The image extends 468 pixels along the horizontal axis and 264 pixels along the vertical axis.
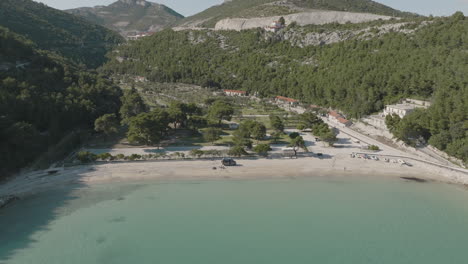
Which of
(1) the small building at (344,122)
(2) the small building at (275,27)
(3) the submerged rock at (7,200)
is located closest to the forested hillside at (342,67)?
(2) the small building at (275,27)

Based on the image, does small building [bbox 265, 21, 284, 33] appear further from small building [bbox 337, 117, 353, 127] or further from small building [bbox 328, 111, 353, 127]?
small building [bbox 337, 117, 353, 127]

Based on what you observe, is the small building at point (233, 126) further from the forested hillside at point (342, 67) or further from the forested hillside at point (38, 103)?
the forested hillside at point (342, 67)

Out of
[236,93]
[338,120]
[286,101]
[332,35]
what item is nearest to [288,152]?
[338,120]

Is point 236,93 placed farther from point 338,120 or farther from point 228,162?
point 228,162

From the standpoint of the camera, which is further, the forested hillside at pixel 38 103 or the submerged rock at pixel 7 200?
the forested hillside at pixel 38 103

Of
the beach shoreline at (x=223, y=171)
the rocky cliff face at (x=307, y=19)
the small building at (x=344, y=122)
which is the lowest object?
the beach shoreline at (x=223, y=171)

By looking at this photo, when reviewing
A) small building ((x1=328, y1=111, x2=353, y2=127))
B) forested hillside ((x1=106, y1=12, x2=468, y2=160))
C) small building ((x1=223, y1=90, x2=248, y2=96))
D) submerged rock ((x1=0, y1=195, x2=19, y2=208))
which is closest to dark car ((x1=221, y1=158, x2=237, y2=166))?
submerged rock ((x1=0, y1=195, x2=19, y2=208))

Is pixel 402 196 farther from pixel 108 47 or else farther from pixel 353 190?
pixel 108 47

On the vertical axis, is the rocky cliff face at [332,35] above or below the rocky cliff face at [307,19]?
below
